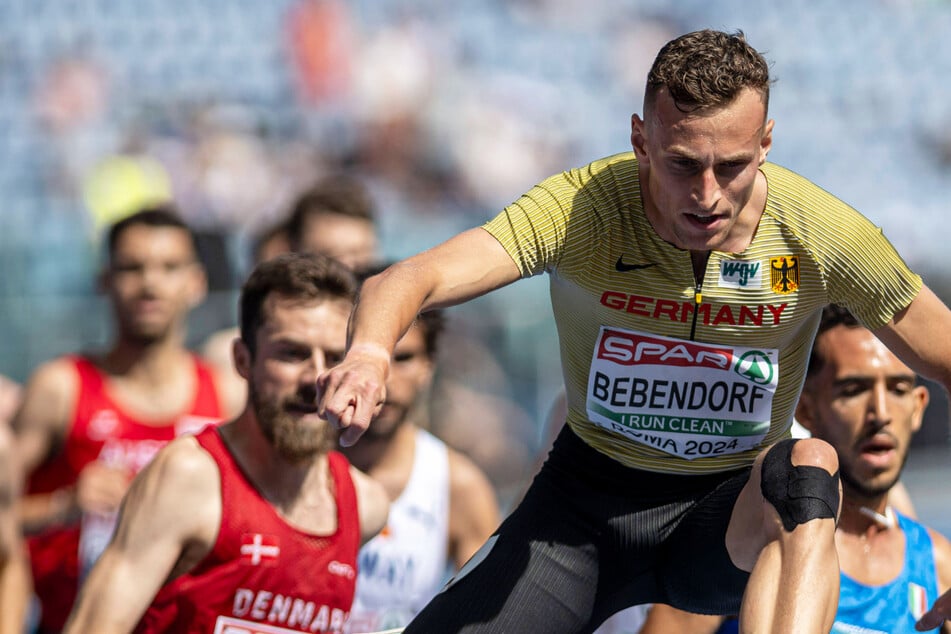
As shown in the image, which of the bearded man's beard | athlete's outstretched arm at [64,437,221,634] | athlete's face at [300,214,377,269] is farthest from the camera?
athlete's face at [300,214,377,269]

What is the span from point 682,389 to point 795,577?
2.06 feet

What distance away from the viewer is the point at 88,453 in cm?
657

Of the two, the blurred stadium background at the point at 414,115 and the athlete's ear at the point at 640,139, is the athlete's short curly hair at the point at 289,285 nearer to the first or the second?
the athlete's ear at the point at 640,139

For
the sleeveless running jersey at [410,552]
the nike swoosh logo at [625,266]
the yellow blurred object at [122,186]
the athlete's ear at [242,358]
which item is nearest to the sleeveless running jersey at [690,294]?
the nike swoosh logo at [625,266]

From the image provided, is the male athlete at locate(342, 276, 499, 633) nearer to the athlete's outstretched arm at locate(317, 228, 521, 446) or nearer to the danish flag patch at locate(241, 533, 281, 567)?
the danish flag patch at locate(241, 533, 281, 567)

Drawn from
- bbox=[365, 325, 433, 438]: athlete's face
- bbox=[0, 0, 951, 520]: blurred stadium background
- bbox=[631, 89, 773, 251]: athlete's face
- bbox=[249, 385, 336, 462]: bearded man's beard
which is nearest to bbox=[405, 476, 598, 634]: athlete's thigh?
bbox=[249, 385, 336, 462]: bearded man's beard

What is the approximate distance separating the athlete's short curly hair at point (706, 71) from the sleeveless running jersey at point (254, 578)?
1.94 meters

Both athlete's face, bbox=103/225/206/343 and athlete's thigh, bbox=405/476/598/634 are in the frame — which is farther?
athlete's face, bbox=103/225/206/343

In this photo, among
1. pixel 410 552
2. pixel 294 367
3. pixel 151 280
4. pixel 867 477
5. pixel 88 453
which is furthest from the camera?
pixel 151 280

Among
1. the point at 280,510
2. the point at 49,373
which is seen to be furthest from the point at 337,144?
the point at 280,510

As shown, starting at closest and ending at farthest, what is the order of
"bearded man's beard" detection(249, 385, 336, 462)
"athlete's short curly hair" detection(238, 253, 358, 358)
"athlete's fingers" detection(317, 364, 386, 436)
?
"athlete's fingers" detection(317, 364, 386, 436) → "bearded man's beard" detection(249, 385, 336, 462) → "athlete's short curly hair" detection(238, 253, 358, 358)

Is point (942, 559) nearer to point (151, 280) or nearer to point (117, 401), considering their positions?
point (117, 401)

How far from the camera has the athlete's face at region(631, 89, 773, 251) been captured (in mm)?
3262

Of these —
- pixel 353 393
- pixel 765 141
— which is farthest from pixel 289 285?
pixel 353 393
